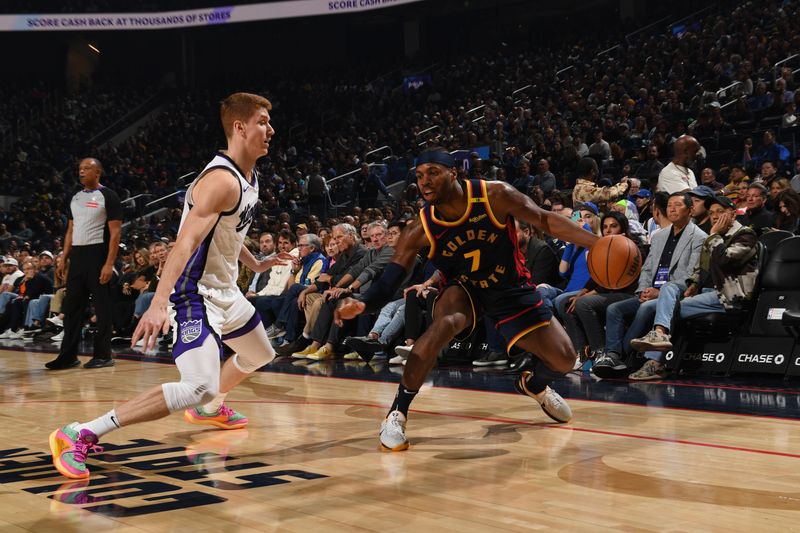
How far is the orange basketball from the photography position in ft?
15.2

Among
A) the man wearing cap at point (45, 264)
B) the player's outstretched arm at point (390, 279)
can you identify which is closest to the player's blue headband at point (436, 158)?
the player's outstretched arm at point (390, 279)

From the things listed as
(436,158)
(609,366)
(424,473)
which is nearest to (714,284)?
(609,366)

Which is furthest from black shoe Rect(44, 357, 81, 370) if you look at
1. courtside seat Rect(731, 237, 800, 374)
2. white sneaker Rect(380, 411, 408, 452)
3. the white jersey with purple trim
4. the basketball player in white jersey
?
courtside seat Rect(731, 237, 800, 374)

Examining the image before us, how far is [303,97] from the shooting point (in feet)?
95.0

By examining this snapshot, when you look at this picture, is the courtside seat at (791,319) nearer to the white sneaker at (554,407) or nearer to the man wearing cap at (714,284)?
the man wearing cap at (714,284)

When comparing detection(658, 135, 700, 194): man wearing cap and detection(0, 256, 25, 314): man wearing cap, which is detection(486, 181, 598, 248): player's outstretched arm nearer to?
detection(658, 135, 700, 194): man wearing cap

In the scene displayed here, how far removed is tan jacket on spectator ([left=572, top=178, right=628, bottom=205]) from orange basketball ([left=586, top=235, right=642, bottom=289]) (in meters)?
4.48

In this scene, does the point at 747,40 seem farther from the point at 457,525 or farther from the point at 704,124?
the point at 457,525

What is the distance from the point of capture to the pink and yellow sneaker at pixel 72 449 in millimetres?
3785

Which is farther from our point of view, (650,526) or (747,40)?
(747,40)

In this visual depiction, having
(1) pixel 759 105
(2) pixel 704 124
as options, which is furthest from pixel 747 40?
(2) pixel 704 124

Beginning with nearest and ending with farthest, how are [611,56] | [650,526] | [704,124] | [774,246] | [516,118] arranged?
[650,526] < [774,246] < [704,124] < [516,118] < [611,56]

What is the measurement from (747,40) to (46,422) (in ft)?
50.4

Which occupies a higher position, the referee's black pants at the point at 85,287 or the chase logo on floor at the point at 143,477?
the referee's black pants at the point at 85,287
